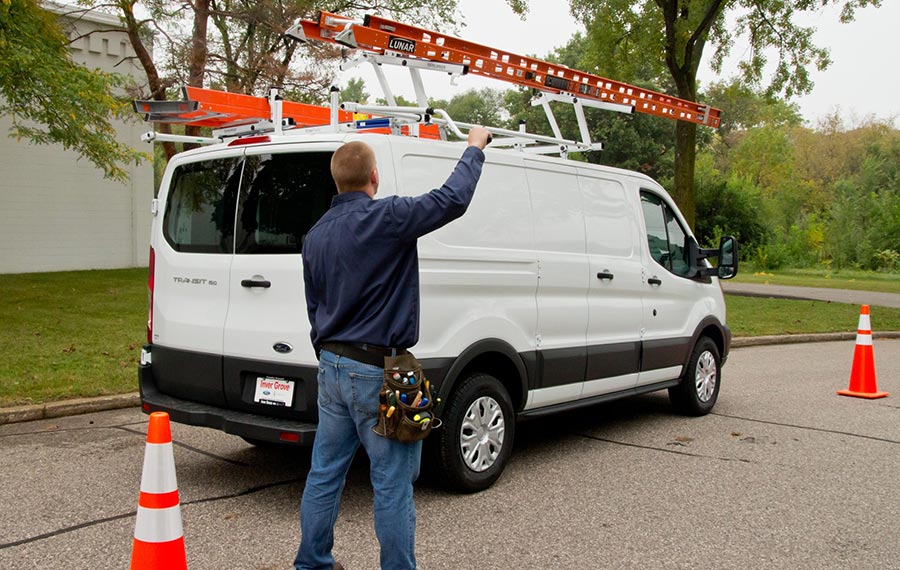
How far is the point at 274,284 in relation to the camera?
15.0 ft

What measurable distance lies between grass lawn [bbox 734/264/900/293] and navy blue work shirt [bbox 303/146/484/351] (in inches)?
959

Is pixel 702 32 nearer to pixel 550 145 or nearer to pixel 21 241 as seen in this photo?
pixel 550 145

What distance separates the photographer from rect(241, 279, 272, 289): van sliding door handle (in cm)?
460

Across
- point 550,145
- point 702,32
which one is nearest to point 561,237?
point 550,145

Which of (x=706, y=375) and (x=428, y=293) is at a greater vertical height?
(x=428, y=293)

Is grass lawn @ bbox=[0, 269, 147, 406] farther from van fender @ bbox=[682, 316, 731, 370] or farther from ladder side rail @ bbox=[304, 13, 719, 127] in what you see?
van fender @ bbox=[682, 316, 731, 370]

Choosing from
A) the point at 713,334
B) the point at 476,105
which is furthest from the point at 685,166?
the point at 476,105

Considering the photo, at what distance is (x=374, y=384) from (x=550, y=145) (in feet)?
12.5

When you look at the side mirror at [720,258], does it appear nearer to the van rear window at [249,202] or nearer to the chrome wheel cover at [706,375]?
the chrome wheel cover at [706,375]

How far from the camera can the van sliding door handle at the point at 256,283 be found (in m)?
4.60

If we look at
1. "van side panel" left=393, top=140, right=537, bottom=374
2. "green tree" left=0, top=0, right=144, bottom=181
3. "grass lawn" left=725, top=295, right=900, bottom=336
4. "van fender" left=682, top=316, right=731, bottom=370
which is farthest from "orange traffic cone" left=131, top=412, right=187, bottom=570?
"grass lawn" left=725, top=295, right=900, bottom=336

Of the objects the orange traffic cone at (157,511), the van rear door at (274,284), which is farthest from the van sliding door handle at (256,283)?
the orange traffic cone at (157,511)

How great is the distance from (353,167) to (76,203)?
19348mm

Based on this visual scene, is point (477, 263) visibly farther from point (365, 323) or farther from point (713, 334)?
point (713, 334)
